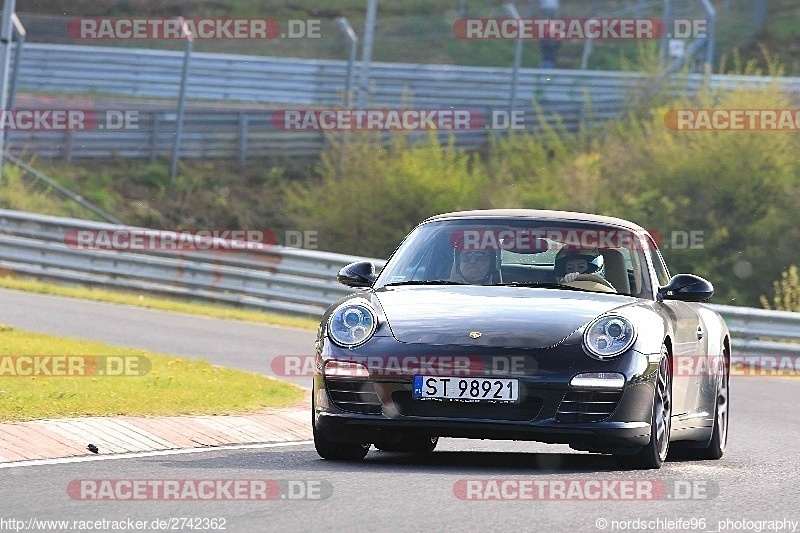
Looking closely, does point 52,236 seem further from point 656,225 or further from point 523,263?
point 523,263

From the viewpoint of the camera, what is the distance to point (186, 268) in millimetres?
24469

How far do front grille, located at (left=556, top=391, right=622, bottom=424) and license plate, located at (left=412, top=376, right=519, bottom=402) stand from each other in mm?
259

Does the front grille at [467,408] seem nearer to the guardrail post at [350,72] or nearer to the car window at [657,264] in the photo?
the car window at [657,264]

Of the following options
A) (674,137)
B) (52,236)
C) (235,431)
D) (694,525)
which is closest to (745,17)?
(674,137)

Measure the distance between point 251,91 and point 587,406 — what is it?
3184cm

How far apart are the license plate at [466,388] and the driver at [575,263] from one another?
128 cm

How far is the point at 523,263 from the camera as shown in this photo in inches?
388

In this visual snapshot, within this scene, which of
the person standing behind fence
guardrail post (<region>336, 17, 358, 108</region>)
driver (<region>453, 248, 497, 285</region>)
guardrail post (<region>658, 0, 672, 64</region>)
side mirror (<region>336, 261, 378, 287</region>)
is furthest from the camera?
the person standing behind fence

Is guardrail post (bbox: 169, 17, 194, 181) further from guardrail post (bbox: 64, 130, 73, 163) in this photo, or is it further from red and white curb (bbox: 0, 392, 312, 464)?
red and white curb (bbox: 0, 392, 312, 464)

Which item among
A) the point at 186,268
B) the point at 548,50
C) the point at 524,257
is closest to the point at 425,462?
the point at 524,257

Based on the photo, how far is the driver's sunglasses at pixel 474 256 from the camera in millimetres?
9867

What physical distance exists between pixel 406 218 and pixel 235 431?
76.3ft

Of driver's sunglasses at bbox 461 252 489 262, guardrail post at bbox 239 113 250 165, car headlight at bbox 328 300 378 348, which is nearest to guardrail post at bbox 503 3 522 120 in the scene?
guardrail post at bbox 239 113 250 165

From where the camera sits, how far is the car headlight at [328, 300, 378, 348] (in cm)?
900
